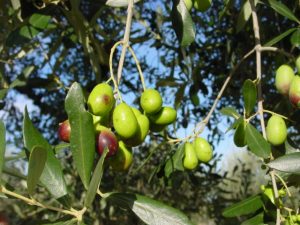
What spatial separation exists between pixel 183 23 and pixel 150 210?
695mm

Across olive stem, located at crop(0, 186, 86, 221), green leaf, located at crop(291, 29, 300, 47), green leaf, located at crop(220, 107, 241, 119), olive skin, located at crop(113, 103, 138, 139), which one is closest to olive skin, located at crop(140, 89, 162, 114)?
olive skin, located at crop(113, 103, 138, 139)

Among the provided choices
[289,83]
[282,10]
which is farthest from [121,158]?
[282,10]

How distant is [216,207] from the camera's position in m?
4.18

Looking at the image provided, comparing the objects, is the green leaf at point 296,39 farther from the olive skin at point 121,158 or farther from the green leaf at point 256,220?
the olive skin at point 121,158

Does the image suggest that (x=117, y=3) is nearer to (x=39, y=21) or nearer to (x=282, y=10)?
(x=39, y=21)

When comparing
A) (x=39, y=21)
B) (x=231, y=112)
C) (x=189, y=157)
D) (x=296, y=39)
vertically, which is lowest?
(x=189, y=157)

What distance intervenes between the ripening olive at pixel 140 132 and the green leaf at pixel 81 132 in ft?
0.39

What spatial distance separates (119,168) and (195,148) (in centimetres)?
49

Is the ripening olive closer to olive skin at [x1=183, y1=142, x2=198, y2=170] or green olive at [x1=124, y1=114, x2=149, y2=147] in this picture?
green olive at [x1=124, y1=114, x2=149, y2=147]

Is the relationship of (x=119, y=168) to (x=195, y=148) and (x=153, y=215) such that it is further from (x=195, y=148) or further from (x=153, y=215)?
(x=195, y=148)

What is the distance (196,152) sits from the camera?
1.70 metres

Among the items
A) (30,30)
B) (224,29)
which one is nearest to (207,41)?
(224,29)

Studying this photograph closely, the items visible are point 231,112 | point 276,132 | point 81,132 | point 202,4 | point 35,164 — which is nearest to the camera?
point 35,164

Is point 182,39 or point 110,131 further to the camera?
point 182,39
